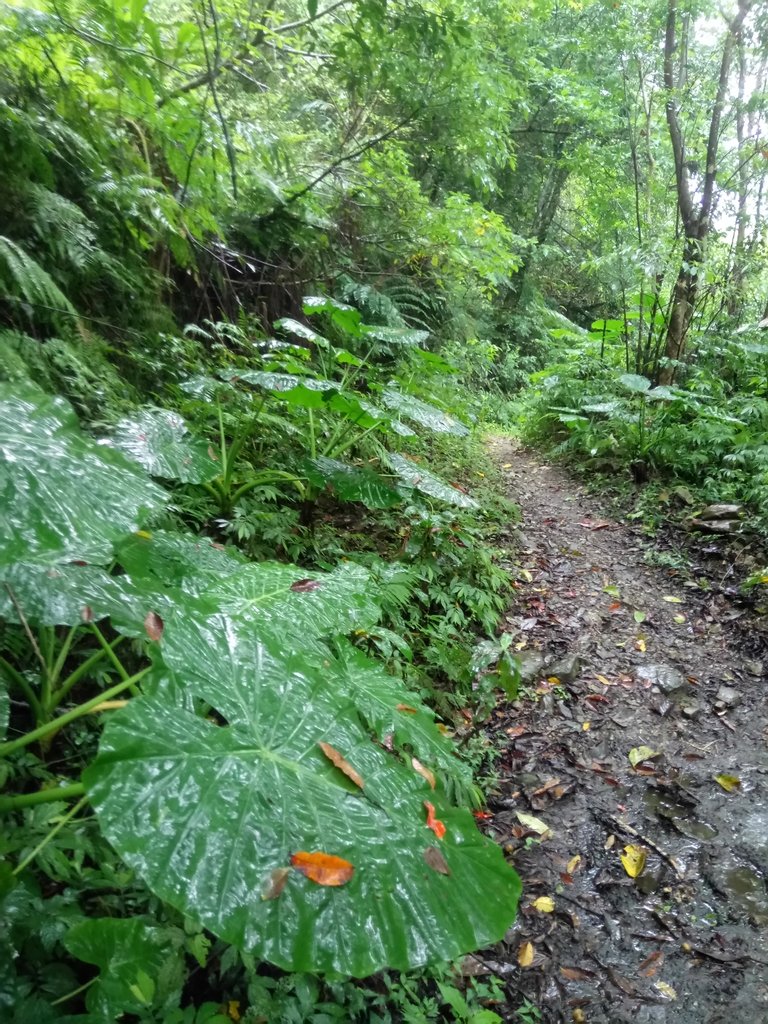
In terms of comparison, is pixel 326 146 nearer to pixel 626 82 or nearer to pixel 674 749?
pixel 626 82

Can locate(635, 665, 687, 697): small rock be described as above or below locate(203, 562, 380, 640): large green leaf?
below

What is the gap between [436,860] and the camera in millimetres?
1062

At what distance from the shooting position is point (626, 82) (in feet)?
18.3

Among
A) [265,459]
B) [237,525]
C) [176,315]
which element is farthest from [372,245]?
[237,525]

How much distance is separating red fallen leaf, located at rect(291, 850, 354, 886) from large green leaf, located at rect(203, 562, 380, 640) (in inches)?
25.0

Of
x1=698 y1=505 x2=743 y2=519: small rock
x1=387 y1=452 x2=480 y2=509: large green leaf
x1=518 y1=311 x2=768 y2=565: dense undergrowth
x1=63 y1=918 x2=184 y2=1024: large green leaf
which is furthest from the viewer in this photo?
x1=518 y1=311 x2=768 y2=565: dense undergrowth

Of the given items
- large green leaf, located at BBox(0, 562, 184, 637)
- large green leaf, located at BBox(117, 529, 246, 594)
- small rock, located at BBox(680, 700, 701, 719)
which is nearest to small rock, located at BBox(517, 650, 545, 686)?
small rock, located at BBox(680, 700, 701, 719)

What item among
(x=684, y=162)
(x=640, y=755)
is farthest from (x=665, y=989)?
(x=684, y=162)

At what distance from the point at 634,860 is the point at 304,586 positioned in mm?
1659

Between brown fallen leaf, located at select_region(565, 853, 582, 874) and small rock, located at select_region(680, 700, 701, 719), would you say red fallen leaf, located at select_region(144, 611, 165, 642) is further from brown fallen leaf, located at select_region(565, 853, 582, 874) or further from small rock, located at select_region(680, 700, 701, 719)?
small rock, located at select_region(680, 700, 701, 719)

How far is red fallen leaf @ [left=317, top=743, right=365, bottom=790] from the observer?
45.8 inches

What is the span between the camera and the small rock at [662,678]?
3.03 meters

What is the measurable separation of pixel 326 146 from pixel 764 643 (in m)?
5.91

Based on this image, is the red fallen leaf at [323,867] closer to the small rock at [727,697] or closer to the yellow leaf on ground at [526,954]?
the yellow leaf on ground at [526,954]
